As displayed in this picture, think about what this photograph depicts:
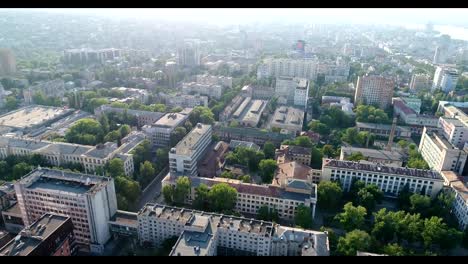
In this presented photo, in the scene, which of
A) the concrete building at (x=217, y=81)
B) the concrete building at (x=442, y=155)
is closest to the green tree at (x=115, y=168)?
the concrete building at (x=442, y=155)

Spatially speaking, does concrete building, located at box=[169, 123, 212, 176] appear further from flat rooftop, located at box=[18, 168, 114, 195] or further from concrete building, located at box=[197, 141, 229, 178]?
flat rooftop, located at box=[18, 168, 114, 195]

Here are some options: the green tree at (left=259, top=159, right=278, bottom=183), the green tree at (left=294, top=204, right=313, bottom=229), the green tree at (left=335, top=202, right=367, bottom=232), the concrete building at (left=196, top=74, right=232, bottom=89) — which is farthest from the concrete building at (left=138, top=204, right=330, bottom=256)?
the concrete building at (left=196, top=74, right=232, bottom=89)

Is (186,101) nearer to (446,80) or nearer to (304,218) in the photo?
(304,218)

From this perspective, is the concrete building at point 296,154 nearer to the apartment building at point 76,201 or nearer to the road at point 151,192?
the road at point 151,192
